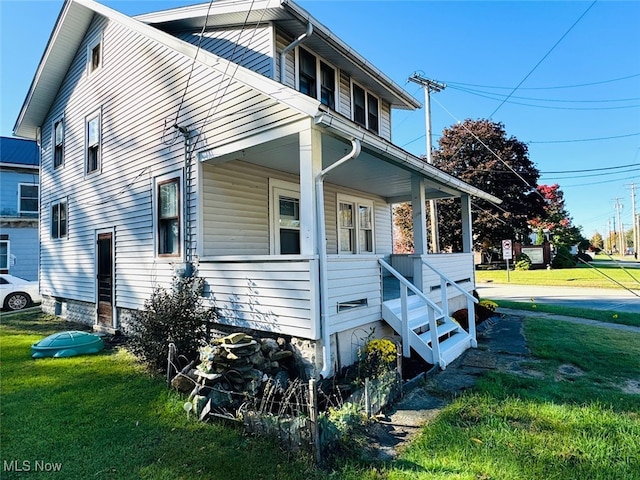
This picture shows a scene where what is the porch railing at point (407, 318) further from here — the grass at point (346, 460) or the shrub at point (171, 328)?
the shrub at point (171, 328)

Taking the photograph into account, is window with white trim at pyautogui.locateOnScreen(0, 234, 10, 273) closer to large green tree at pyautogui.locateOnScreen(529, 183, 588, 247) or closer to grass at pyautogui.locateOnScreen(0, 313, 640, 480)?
grass at pyautogui.locateOnScreen(0, 313, 640, 480)

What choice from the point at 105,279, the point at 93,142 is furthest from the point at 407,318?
the point at 93,142

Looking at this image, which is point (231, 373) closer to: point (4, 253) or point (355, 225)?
point (355, 225)

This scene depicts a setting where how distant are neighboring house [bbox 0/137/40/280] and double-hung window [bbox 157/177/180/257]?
1421 cm

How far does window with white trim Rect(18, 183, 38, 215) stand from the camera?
56.4 ft

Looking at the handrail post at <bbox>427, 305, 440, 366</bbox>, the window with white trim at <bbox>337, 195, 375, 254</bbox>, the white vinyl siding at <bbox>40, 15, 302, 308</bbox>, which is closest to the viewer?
the handrail post at <bbox>427, 305, 440, 366</bbox>

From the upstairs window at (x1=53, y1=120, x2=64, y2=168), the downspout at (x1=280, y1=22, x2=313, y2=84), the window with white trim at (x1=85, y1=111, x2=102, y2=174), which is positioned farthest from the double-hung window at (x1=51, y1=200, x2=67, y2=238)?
the downspout at (x1=280, y1=22, x2=313, y2=84)

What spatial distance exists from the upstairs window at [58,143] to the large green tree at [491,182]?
24.0 m

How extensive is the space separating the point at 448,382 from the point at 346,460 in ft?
7.65

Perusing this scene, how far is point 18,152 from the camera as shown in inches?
711

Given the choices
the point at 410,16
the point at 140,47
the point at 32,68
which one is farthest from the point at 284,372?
the point at 32,68

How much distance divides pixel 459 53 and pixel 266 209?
1088cm

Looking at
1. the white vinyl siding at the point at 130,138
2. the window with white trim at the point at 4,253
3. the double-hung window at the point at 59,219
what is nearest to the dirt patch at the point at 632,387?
the white vinyl siding at the point at 130,138

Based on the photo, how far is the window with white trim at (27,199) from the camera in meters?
17.2
